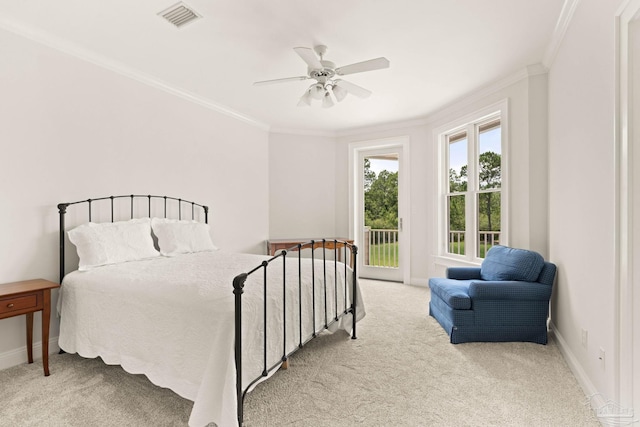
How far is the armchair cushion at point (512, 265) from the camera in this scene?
2.89m

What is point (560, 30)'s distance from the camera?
2572 millimetres

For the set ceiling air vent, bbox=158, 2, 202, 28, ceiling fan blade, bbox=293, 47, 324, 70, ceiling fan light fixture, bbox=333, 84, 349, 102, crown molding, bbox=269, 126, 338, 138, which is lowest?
ceiling fan light fixture, bbox=333, 84, 349, 102

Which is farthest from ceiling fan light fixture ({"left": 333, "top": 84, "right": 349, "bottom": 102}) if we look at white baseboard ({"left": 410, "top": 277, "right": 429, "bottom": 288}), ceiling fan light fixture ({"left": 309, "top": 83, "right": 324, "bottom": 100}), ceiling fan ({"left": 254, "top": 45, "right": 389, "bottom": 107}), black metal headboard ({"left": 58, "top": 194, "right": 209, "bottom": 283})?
white baseboard ({"left": 410, "top": 277, "right": 429, "bottom": 288})

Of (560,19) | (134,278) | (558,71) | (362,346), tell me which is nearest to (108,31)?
(134,278)

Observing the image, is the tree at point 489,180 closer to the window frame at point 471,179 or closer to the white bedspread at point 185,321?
the window frame at point 471,179

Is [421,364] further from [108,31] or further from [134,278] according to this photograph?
[108,31]

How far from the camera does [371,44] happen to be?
9.32 feet

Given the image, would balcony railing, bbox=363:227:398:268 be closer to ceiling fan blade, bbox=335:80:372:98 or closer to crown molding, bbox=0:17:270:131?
ceiling fan blade, bbox=335:80:372:98

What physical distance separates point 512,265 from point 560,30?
1.98 m

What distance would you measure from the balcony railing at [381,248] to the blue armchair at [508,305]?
2.63m

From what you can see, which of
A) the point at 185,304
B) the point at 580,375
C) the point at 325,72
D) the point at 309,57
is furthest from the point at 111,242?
the point at 580,375

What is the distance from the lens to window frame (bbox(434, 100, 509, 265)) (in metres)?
3.65

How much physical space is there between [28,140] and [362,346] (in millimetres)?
3239

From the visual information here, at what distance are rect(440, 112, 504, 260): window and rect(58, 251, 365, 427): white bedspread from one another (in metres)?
2.39
